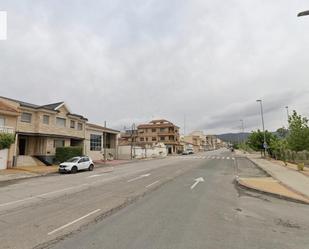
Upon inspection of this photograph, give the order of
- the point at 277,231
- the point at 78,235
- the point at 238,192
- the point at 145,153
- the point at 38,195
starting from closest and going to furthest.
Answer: the point at 78,235
the point at 277,231
the point at 38,195
the point at 238,192
the point at 145,153

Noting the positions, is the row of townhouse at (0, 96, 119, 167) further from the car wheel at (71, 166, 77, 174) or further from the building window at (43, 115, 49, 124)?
the car wheel at (71, 166, 77, 174)

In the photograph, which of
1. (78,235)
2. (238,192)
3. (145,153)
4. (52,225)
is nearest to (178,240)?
(78,235)

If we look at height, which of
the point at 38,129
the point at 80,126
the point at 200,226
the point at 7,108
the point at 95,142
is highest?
the point at 7,108

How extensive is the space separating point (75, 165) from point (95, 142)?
1909cm

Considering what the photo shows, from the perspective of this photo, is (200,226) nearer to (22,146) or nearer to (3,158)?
(3,158)

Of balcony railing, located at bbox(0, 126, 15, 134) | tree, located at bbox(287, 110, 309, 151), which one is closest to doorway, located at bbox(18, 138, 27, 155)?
balcony railing, located at bbox(0, 126, 15, 134)

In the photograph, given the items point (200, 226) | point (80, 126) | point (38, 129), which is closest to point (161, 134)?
point (80, 126)

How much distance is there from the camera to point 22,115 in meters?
30.8

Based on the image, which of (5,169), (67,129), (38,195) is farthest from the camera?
(67,129)

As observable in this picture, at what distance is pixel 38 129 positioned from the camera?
1243 inches

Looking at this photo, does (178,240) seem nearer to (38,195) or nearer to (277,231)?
(277,231)

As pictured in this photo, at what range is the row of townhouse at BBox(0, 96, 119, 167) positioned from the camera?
28.2 meters

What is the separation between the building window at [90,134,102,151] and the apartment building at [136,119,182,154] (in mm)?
52586

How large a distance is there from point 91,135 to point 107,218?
37187mm
